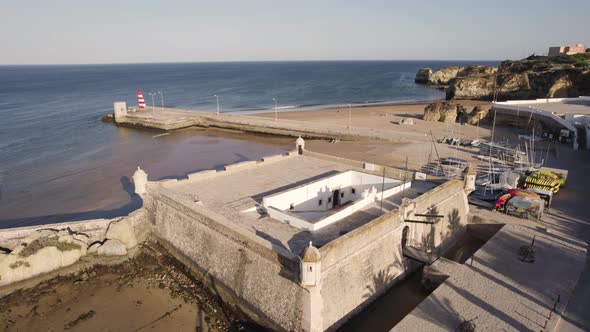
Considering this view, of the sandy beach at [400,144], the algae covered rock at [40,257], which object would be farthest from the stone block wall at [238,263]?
the sandy beach at [400,144]

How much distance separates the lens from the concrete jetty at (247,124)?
157 ft

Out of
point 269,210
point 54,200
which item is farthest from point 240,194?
point 54,200

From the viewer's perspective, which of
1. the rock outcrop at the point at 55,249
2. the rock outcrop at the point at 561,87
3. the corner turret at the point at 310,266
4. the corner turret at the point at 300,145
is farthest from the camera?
the rock outcrop at the point at 561,87

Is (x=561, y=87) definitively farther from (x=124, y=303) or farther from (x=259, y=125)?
(x=124, y=303)

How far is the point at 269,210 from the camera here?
17.3 meters

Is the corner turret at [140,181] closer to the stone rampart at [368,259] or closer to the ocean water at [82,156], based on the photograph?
the ocean water at [82,156]

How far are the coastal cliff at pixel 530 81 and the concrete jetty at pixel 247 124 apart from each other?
32.9 m

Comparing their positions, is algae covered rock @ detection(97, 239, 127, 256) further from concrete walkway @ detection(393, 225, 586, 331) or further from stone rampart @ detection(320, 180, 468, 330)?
concrete walkway @ detection(393, 225, 586, 331)

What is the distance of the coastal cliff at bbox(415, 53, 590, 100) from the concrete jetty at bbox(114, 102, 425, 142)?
32880 millimetres

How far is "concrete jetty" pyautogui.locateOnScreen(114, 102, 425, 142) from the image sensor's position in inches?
1881

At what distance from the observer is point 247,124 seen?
191ft

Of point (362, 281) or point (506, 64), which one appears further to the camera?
point (506, 64)

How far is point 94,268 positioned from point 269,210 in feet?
33.5

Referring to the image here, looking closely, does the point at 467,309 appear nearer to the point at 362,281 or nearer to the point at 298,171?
the point at 362,281
